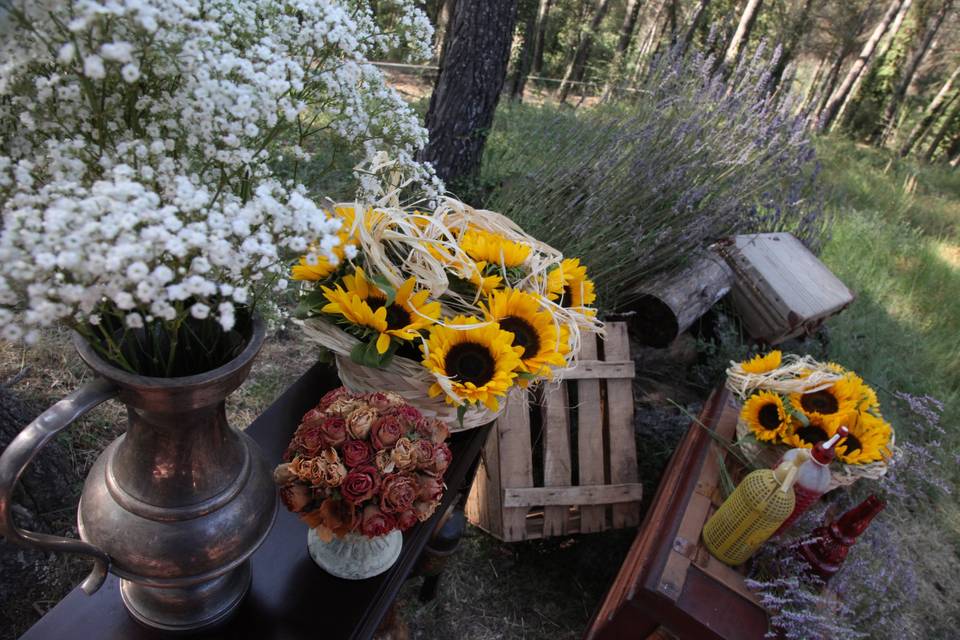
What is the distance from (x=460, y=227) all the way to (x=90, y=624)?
1.05 metres

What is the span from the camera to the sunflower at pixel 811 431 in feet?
5.85

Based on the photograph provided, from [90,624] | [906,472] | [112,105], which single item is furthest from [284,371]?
[906,472]

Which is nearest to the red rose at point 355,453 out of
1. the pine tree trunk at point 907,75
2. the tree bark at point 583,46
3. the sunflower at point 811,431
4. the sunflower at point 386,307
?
the sunflower at point 386,307

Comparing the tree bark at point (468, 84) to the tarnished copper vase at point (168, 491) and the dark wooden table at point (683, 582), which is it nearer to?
the dark wooden table at point (683, 582)

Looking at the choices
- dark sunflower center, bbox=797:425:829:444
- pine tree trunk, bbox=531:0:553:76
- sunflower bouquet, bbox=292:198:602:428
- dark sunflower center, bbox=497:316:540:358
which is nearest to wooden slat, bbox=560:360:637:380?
dark sunflower center, bbox=797:425:829:444

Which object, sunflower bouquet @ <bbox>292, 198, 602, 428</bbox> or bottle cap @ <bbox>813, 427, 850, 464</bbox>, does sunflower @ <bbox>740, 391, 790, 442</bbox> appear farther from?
sunflower bouquet @ <bbox>292, 198, 602, 428</bbox>

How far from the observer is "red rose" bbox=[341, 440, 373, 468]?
92cm

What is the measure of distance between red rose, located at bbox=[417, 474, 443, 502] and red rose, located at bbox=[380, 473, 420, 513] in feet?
0.09

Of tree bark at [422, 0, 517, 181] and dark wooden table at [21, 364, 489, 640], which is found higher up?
tree bark at [422, 0, 517, 181]

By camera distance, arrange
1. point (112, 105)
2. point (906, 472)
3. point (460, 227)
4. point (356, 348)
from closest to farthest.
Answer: point (112, 105)
point (356, 348)
point (460, 227)
point (906, 472)

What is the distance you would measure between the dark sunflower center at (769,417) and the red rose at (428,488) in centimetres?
132

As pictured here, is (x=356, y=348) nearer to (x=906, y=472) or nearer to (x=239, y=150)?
(x=239, y=150)

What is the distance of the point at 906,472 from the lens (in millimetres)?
2893

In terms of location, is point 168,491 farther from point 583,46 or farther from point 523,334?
point 583,46
